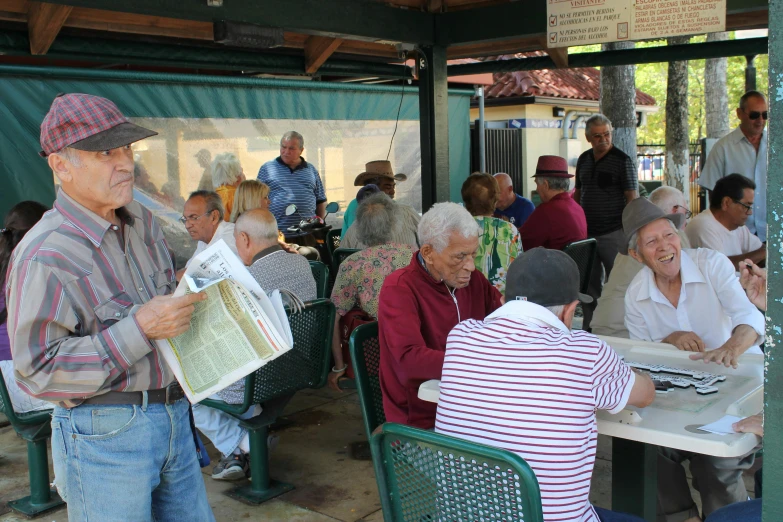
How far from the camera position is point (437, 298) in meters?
3.01

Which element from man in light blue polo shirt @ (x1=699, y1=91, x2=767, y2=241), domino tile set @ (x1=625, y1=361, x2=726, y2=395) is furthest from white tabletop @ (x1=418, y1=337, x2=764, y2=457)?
man in light blue polo shirt @ (x1=699, y1=91, x2=767, y2=241)

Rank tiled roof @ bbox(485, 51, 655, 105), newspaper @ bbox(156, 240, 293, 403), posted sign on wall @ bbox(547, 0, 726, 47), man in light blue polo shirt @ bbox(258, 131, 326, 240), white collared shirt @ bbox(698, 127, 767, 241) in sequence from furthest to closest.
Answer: tiled roof @ bbox(485, 51, 655, 105)
man in light blue polo shirt @ bbox(258, 131, 326, 240)
white collared shirt @ bbox(698, 127, 767, 241)
posted sign on wall @ bbox(547, 0, 726, 47)
newspaper @ bbox(156, 240, 293, 403)

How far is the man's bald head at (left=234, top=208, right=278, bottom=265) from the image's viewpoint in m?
3.99

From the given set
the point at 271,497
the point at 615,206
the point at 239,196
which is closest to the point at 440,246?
the point at 271,497

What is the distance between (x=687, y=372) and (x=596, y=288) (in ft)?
12.0

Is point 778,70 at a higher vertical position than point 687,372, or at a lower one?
higher

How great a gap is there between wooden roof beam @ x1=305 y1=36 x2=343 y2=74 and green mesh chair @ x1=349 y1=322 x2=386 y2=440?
10.9 feet

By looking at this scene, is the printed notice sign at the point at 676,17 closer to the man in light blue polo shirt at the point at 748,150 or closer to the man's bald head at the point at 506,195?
the man in light blue polo shirt at the point at 748,150

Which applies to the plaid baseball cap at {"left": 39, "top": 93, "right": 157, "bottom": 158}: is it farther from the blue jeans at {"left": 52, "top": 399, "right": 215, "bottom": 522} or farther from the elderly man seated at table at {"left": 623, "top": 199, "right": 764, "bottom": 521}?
the elderly man seated at table at {"left": 623, "top": 199, "right": 764, "bottom": 521}

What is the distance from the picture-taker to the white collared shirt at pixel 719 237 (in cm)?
452

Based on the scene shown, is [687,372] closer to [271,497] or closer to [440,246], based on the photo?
[440,246]

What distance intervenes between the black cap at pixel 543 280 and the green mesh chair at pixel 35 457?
2.52 meters

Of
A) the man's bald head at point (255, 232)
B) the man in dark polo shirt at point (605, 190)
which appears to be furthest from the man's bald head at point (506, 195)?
the man's bald head at point (255, 232)

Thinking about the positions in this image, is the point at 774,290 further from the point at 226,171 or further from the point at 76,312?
the point at 226,171
